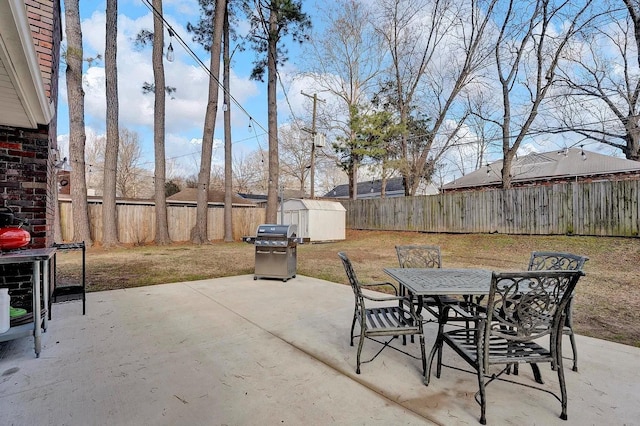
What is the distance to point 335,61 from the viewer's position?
646 inches

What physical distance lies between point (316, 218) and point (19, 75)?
11.4 metres

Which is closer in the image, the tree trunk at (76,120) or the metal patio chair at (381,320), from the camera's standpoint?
the metal patio chair at (381,320)

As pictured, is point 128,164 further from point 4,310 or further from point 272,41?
point 4,310

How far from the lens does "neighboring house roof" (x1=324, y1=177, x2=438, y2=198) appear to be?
26891 mm

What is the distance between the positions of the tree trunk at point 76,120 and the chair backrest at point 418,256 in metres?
9.71

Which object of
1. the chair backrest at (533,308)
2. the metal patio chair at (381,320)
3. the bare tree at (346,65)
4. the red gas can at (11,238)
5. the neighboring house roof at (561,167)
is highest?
the bare tree at (346,65)

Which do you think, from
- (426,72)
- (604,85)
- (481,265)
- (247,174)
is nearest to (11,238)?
(481,265)

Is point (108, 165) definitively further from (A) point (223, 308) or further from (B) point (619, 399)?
(B) point (619, 399)

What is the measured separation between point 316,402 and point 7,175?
3.68m

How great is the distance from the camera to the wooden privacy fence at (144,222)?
1084 centimetres

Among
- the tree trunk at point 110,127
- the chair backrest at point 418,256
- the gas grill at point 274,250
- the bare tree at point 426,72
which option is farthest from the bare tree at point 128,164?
the chair backrest at point 418,256

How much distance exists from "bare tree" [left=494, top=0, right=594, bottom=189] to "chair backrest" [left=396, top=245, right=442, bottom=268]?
9.79 meters

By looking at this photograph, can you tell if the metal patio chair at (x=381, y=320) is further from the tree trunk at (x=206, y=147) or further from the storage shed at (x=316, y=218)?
the tree trunk at (x=206, y=147)

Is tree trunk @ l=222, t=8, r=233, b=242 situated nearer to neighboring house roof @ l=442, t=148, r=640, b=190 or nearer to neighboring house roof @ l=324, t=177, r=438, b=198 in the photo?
neighboring house roof @ l=442, t=148, r=640, b=190
